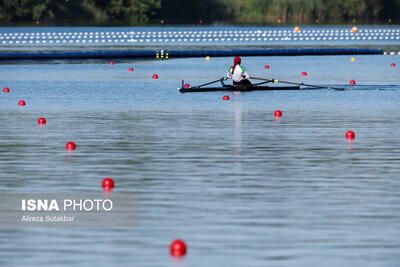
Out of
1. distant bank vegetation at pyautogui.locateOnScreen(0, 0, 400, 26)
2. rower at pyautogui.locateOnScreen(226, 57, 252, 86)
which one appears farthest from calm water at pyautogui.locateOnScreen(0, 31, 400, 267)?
distant bank vegetation at pyautogui.locateOnScreen(0, 0, 400, 26)

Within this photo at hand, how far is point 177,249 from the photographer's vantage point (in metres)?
10.5

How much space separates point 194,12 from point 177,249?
444ft

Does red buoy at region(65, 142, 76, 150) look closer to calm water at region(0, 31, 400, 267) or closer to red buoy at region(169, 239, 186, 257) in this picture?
calm water at region(0, 31, 400, 267)

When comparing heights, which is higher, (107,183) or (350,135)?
(350,135)

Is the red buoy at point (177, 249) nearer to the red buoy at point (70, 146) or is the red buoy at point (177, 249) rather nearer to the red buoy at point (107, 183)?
the red buoy at point (107, 183)

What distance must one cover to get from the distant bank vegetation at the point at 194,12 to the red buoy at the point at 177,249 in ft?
377

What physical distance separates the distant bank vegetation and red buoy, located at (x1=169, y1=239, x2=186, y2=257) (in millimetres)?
115050

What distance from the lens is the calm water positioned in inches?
426

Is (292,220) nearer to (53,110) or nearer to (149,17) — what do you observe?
(53,110)

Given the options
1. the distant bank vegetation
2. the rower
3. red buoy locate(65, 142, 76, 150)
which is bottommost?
red buoy locate(65, 142, 76, 150)

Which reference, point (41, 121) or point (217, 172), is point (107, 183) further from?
point (41, 121)

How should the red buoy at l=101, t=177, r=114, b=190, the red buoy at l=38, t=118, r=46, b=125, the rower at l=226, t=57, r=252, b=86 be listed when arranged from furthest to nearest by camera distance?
the rower at l=226, t=57, r=252, b=86, the red buoy at l=38, t=118, r=46, b=125, the red buoy at l=101, t=177, r=114, b=190

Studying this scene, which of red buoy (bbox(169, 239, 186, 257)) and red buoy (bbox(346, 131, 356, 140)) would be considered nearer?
red buoy (bbox(169, 239, 186, 257))

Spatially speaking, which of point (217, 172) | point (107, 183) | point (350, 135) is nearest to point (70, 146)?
point (217, 172)
